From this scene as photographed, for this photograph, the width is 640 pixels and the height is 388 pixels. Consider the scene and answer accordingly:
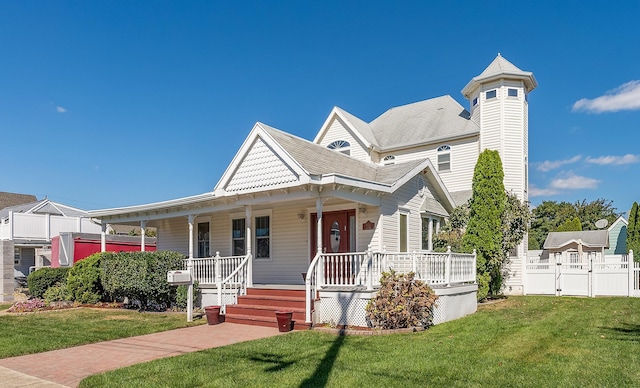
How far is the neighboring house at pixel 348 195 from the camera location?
1183 cm

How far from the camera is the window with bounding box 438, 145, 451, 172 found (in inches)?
869

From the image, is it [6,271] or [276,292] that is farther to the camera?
[6,271]

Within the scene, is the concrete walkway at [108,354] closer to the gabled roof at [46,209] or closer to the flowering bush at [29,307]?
the flowering bush at [29,307]

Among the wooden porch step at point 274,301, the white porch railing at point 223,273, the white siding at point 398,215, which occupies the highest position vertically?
the white siding at point 398,215

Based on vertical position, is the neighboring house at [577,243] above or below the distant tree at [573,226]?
below

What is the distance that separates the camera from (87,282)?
1611cm

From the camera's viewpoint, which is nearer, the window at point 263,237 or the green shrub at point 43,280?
the window at point 263,237

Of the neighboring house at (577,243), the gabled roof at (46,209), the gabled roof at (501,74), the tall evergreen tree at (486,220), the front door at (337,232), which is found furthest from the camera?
the gabled roof at (46,209)

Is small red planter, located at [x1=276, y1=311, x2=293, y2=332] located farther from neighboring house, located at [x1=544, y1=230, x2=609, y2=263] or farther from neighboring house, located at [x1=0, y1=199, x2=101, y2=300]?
neighboring house, located at [x1=544, y1=230, x2=609, y2=263]

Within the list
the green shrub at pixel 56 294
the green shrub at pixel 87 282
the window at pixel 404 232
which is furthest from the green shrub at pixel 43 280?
the window at pixel 404 232

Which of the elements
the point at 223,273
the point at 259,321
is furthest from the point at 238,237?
the point at 259,321

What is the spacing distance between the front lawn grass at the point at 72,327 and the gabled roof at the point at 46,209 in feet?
73.2

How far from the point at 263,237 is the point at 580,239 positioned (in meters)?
24.3

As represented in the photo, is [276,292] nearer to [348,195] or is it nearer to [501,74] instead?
[348,195]
